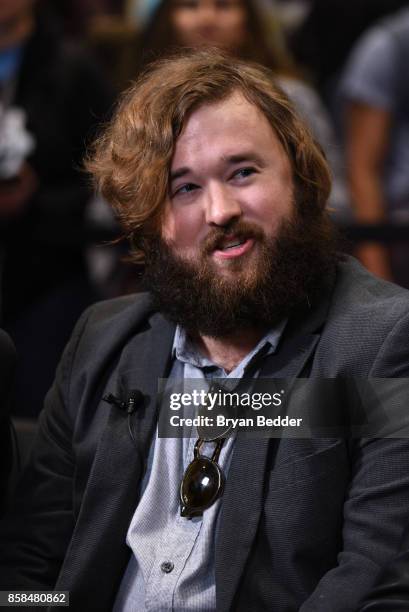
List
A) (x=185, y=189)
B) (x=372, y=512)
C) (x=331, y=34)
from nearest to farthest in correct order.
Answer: (x=372, y=512) < (x=185, y=189) < (x=331, y=34)

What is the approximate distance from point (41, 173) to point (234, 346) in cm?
148

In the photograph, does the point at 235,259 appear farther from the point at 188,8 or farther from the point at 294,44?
the point at 294,44

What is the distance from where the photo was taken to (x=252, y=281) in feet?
7.28

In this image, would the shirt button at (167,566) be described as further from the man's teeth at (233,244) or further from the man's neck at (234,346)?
the man's teeth at (233,244)

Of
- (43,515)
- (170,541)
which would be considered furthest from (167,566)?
(43,515)

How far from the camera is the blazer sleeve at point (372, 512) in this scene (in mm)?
1884

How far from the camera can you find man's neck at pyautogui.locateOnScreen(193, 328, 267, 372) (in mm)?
2289

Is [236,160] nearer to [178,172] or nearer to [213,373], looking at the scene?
[178,172]

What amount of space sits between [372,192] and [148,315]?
1.65 m

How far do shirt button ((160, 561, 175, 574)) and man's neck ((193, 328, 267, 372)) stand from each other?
18.0 inches

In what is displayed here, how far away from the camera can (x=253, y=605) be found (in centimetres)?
199

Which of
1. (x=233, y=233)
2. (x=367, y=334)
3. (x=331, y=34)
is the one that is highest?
(x=331, y=34)

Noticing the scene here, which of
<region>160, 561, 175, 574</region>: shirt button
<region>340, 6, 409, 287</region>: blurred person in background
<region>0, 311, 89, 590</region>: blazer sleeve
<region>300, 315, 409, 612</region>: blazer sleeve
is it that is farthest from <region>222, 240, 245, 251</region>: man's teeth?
<region>340, 6, 409, 287</region>: blurred person in background

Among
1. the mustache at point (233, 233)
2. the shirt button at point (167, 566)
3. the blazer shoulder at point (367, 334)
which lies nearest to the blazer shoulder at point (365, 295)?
the blazer shoulder at point (367, 334)
